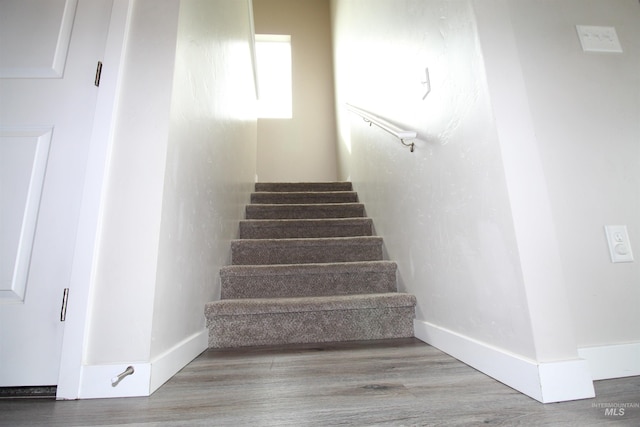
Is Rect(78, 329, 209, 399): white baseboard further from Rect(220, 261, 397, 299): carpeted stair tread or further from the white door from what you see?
Rect(220, 261, 397, 299): carpeted stair tread

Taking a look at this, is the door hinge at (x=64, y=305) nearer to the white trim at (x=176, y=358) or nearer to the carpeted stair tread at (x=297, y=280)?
the white trim at (x=176, y=358)

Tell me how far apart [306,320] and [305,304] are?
0.08 meters

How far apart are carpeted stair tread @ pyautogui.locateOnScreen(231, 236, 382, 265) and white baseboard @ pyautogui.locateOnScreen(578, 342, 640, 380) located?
1.21m

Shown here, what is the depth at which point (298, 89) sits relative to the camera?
4.35m

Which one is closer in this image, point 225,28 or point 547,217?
point 547,217

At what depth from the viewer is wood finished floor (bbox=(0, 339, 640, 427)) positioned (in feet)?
2.30

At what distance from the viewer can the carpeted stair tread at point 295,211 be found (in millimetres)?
2521

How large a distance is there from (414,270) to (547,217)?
2.36 feet

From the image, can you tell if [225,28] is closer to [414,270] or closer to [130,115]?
[130,115]

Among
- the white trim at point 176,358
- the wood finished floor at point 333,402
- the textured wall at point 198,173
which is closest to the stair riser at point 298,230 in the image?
the textured wall at point 198,173

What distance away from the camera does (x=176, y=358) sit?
1.06 m

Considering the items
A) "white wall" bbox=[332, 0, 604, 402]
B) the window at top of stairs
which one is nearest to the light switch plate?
"white wall" bbox=[332, 0, 604, 402]

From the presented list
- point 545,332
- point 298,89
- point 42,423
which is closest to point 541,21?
point 545,332

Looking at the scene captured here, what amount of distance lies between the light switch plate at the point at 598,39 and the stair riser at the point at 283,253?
146 cm
